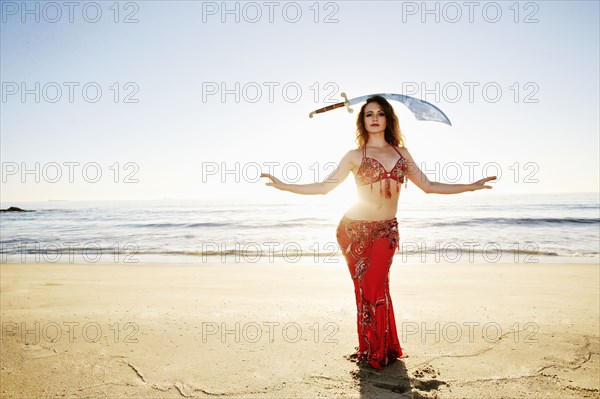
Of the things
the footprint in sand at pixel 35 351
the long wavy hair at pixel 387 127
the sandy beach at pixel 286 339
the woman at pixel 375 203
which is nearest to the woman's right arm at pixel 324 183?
the woman at pixel 375 203

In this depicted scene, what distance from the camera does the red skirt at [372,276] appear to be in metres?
3.63

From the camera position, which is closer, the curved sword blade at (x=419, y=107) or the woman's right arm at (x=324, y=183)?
the woman's right arm at (x=324, y=183)

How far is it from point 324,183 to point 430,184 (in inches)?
38.8

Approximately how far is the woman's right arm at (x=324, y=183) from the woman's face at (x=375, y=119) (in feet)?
1.02

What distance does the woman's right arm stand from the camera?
3.51m

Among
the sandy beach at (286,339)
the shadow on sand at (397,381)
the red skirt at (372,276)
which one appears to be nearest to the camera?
the shadow on sand at (397,381)

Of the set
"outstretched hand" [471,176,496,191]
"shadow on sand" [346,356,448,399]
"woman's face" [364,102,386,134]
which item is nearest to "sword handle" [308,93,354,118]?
"woman's face" [364,102,386,134]

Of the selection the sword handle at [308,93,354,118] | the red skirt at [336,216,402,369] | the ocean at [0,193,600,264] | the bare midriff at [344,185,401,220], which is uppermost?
the sword handle at [308,93,354,118]

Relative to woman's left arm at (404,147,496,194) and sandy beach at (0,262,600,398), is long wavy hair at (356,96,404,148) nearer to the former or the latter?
woman's left arm at (404,147,496,194)

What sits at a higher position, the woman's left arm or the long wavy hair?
the long wavy hair

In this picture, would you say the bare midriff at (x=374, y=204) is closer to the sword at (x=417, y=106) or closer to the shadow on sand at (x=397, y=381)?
the sword at (x=417, y=106)

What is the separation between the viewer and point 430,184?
3.67 m

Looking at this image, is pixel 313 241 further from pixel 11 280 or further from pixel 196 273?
pixel 11 280

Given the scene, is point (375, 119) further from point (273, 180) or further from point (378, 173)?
point (273, 180)
